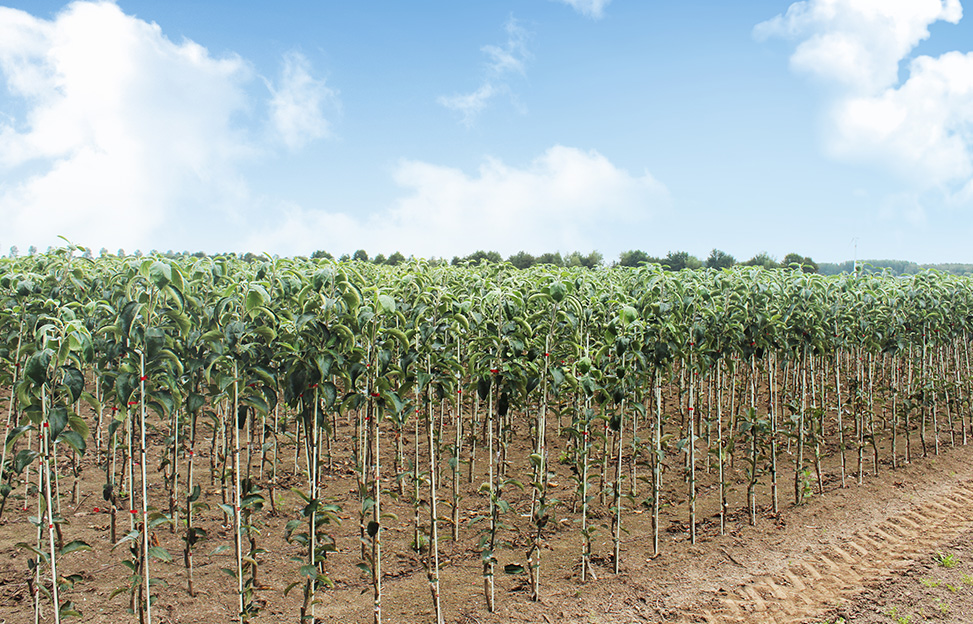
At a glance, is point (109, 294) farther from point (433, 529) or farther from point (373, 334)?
point (433, 529)

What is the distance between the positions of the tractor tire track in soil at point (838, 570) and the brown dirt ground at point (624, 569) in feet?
0.07

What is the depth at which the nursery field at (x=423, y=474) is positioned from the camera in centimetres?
455

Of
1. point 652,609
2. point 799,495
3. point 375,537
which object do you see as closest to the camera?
point 375,537

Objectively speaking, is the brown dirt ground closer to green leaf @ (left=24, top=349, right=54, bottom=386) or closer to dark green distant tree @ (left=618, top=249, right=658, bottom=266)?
green leaf @ (left=24, top=349, right=54, bottom=386)

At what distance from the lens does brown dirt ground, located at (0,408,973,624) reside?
6.06m

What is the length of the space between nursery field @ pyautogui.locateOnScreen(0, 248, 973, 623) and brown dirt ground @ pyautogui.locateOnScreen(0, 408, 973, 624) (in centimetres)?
4

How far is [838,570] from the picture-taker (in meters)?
7.39

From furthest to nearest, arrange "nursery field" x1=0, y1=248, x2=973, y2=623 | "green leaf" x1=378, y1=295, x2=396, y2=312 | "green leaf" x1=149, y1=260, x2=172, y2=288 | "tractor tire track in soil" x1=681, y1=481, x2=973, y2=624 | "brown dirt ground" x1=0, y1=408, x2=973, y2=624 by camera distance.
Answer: "tractor tire track in soil" x1=681, y1=481, x2=973, y2=624 → "brown dirt ground" x1=0, y1=408, x2=973, y2=624 → "nursery field" x1=0, y1=248, x2=973, y2=623 → "green leaf" x1=378, y1=295, x2=396, y2=312 → "green leaf" x1=149, y1=260, x2=172, y2=288

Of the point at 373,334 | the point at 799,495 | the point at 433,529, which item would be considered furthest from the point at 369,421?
the point at 799,495

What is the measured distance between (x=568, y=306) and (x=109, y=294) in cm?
519

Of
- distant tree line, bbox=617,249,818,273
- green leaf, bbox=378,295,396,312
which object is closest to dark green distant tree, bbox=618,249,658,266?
distant tree line, bbox=617,249,818,273

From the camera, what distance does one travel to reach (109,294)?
6805 millimetres

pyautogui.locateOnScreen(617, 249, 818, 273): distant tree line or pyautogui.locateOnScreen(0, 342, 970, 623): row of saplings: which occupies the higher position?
pyautogui.locateOnScreen(617, 249, 818, 273): distant tree line

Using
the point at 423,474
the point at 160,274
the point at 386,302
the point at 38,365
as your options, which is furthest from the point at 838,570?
the point at 38,365
